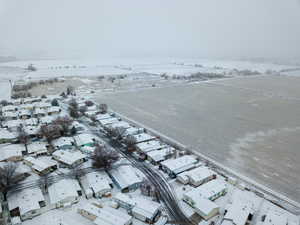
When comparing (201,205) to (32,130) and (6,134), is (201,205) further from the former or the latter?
(6,134)

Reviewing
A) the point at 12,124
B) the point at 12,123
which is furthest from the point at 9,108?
the point at 12,124

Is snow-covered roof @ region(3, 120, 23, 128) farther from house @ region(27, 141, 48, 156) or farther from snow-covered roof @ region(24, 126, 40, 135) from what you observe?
house @ region(27, 141, 48, 156)

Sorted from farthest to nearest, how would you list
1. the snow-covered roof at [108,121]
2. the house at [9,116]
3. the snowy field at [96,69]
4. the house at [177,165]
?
the snowy field at [96,69]
the house at [9,116]
the snow-covered roof at [108,121]
the house at [177,165]

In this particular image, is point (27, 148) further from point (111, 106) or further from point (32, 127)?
point (111, 106)

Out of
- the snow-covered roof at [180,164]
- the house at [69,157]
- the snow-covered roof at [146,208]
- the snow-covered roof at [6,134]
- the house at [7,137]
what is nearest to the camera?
the snow-covered roof at [146,208]

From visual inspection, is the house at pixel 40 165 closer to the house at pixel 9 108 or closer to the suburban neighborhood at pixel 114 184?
the suburban neighborhood at pixel 114 184

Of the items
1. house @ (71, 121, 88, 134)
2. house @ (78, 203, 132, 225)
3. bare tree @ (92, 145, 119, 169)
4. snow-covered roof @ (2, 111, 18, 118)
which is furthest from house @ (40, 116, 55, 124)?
house @ (78, 203, 132, 225)

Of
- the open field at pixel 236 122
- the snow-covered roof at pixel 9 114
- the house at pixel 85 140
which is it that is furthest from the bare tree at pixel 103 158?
the snow-covered roof at pixel 9 114
